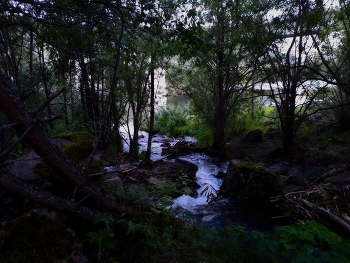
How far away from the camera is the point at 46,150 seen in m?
2.80

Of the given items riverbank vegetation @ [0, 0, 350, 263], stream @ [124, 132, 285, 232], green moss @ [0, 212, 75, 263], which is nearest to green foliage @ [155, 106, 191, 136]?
riverbank vegetation @ [0, 0, 350, 263]

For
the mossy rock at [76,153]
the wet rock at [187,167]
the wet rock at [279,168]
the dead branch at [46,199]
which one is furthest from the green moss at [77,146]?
the wet rock at [279,168]

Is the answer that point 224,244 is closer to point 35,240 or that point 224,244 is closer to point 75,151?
point 35,240

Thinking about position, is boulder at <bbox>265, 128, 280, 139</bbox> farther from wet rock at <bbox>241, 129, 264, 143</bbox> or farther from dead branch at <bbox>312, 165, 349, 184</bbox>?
dead branch at <bbox>312, 165, 349, 184</bbox>

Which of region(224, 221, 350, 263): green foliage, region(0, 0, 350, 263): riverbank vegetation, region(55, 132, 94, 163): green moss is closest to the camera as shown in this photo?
region(224, 221, 350, 263): green foliage

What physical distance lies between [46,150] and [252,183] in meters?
4.90

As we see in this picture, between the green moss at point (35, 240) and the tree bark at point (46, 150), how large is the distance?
47 centimetres

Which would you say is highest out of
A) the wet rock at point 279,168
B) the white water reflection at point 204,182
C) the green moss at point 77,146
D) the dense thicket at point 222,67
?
the dense thicket at point 222,67

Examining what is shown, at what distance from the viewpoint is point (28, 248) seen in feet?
8.30

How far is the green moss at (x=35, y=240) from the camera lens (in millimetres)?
2449

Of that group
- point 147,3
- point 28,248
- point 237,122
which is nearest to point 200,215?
point 28,248

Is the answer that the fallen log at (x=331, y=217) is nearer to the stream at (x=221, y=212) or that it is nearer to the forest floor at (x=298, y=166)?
the forest floor at (x=298, y=166)

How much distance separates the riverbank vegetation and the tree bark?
0.01 meters

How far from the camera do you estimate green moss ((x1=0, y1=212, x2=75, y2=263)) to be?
2.45 m
